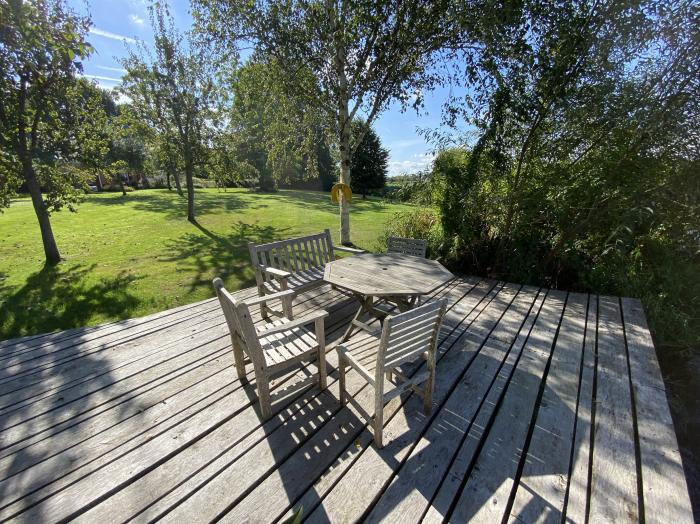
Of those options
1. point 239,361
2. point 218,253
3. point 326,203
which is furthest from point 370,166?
point 239,361

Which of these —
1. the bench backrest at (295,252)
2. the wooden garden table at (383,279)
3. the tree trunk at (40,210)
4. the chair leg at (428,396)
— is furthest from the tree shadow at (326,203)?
the chair leg at (428,396)

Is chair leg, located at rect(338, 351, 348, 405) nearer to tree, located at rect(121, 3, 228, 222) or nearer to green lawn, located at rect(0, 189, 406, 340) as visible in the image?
green lawn, located at rect(0, 189, 406, 340)

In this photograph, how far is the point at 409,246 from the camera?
4.40m

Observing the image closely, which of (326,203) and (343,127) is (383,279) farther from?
(326,203)

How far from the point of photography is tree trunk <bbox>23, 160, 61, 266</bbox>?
18.5ft

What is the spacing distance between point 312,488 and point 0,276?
7687 millimetres

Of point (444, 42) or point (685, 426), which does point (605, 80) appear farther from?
point (685, 426)

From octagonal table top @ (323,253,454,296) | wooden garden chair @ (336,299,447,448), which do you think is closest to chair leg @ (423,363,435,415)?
wooden garden chair @ (336,299,447,448)

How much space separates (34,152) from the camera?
5.74 m

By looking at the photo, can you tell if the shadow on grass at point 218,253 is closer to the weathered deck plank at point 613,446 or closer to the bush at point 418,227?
the bush at point 418,227

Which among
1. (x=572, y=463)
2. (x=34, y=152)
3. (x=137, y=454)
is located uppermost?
(x=34, y=152)

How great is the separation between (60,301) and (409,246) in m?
5.49

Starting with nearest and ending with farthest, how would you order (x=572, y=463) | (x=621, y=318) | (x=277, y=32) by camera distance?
1. (x=572, y=463)
2. (x=621, y=318)
3. (x=277, y=32)

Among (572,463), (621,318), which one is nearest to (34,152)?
(572,463)
